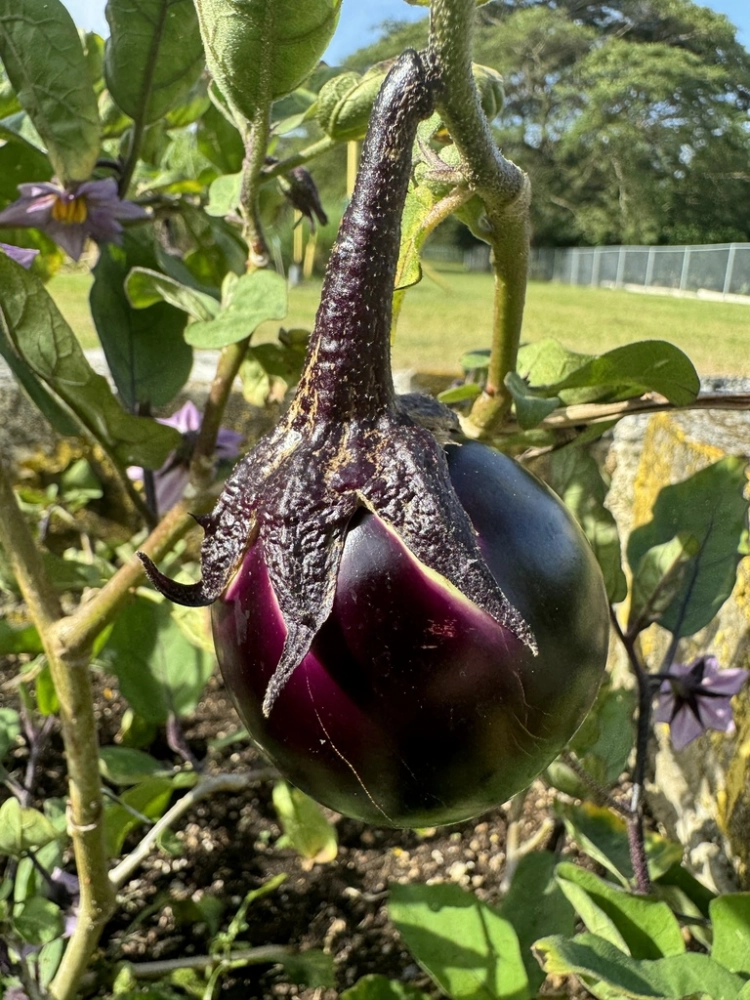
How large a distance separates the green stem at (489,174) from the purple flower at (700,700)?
0.34 meters

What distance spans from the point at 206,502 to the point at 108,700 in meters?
0.80

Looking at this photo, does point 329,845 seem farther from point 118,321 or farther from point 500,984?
point 118,321

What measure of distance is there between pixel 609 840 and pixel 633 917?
19 cm

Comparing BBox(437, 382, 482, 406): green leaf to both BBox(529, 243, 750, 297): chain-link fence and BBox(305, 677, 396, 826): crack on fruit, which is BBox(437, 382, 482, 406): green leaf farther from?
BBox(305, 677, 396, 826): crack on fruit

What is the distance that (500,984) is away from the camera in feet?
1.88

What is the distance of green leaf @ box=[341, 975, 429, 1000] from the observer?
0.64m

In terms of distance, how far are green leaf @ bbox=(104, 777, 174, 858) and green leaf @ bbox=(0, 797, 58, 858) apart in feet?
0.16

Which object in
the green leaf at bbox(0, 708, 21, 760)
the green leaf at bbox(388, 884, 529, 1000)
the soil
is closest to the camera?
the green leaf at bbox(388, 884, 529, 1000)

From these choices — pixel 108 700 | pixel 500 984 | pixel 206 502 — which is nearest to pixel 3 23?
pixel 206 502

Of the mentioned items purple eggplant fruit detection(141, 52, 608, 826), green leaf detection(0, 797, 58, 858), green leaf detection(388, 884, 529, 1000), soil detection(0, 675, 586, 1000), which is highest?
purple eggplant fruit detection(141, 52, 608, 826)

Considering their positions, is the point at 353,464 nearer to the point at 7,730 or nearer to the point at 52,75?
the point at 52,75

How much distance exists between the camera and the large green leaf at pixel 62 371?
1.23 ft

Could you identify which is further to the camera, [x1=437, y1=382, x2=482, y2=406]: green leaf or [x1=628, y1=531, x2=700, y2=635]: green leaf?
[x1=628, y1=531, x2=700, y2=635]: green leaf

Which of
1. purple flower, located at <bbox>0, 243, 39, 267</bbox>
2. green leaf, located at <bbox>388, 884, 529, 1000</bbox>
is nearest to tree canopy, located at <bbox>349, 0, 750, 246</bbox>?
purple flower, located at <bbox>0, 243, 39, 267</bbox>
